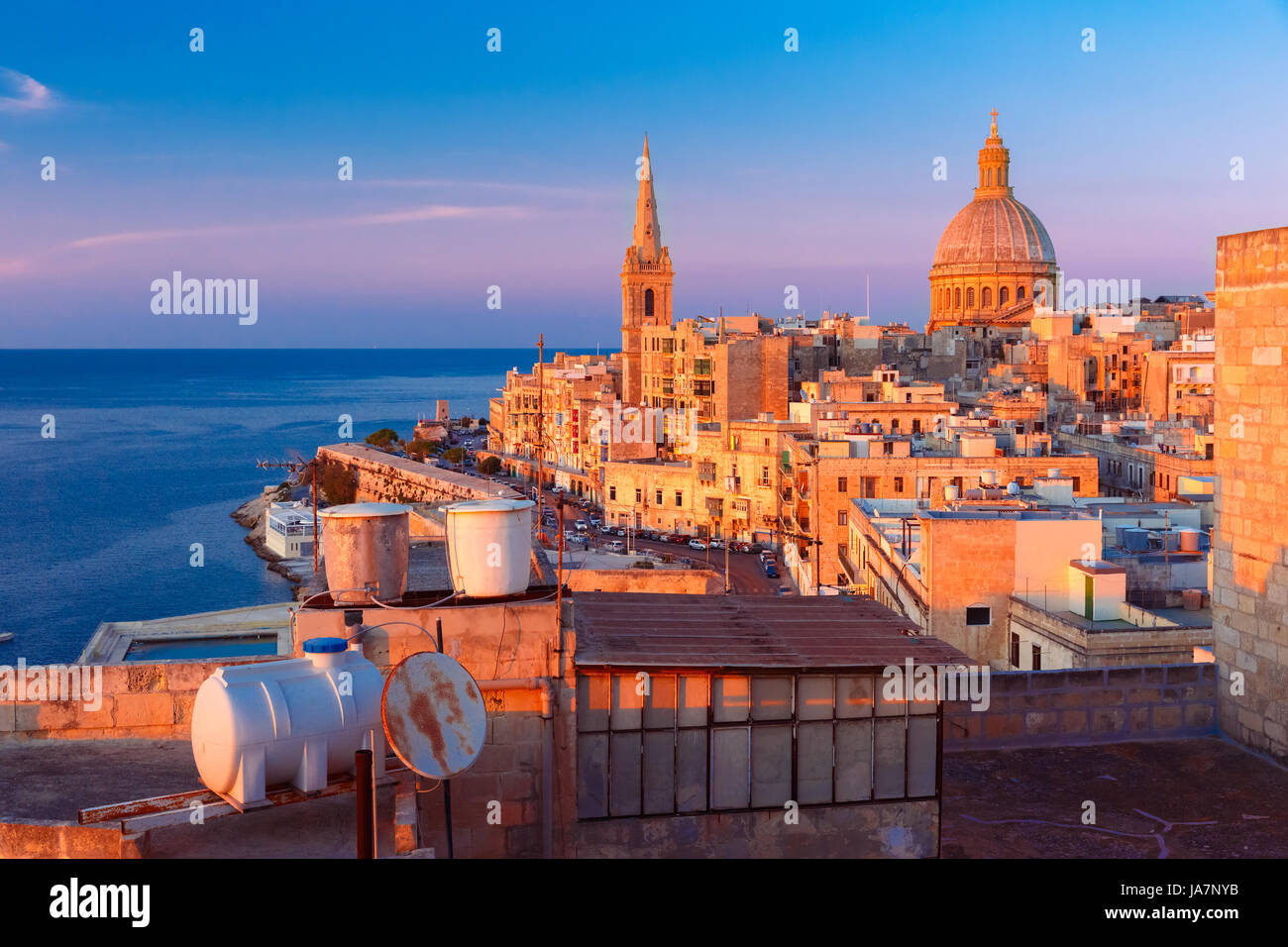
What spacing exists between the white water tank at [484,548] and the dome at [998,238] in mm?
85281

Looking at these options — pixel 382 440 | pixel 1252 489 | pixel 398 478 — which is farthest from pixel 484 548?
pixel 382 440

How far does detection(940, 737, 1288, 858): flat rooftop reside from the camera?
23.8ft

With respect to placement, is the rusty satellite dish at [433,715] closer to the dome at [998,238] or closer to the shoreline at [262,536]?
the shoreline at [262,536]

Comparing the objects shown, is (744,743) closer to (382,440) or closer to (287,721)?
(287,721)

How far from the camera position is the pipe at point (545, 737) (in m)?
6.22

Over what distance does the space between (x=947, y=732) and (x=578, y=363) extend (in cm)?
7752

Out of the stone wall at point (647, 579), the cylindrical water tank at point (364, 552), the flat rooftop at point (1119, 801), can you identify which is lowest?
the flat rooftop at point (1119, 801)

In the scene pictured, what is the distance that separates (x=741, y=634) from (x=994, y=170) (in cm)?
8921

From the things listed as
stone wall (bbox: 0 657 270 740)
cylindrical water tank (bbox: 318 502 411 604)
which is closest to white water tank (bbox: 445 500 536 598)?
cylindrical water tank (bbox: 318 502 411 604)

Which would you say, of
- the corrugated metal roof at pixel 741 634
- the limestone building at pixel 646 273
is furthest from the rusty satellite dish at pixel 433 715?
the limestone building at pixel 646 273

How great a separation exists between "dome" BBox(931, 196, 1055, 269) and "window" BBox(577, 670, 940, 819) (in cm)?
8484

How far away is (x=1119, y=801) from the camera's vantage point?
7.98 m
